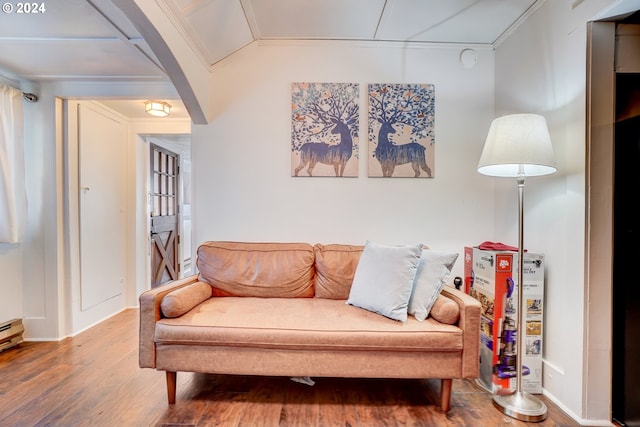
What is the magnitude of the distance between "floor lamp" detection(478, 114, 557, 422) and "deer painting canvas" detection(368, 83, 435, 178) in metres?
0.76

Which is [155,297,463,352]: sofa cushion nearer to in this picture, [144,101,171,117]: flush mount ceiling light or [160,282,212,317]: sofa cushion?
[160,282,212,317]: sofa cushion

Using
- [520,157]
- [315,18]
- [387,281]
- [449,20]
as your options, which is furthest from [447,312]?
[315,18]

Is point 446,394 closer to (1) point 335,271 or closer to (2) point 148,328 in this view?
(1) point 335,271

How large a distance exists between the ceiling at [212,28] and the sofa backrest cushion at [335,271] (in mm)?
1816

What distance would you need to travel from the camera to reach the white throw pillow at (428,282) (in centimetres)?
181

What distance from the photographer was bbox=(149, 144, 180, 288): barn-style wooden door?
12.7 feet

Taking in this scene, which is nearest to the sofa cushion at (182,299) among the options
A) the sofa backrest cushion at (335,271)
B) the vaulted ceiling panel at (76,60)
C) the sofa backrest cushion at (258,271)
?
the sofa backrest cushion at (258,271)

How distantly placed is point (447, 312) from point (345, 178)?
4.44 ft

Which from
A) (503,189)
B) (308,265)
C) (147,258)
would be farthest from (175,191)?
(503,189)

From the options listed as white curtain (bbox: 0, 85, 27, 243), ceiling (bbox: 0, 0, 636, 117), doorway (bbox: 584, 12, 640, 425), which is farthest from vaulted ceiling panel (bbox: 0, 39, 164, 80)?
doorway (bbox: 584, 12, 640, 425)

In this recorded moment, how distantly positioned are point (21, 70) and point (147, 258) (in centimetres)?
219

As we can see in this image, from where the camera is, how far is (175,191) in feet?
14.8

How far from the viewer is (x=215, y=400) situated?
1.82 m

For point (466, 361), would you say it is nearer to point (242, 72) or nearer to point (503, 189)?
point (503, 189)
